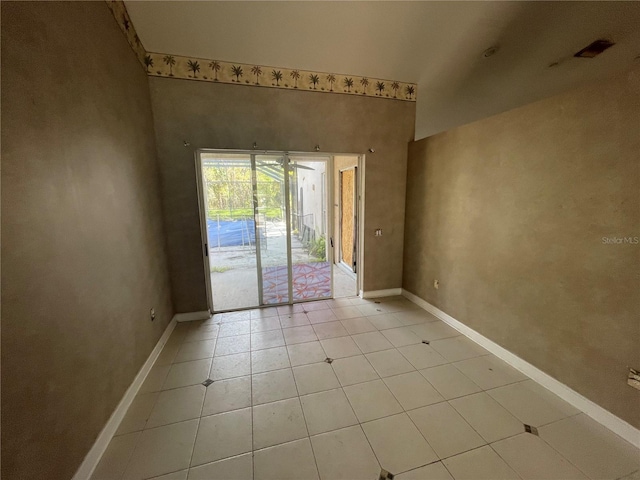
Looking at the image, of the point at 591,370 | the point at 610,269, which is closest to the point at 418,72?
the point at 610,269

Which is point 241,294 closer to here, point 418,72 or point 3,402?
point 3,402

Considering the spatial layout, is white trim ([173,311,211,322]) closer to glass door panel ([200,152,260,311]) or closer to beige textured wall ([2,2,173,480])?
glass door panel ([200,152,260,311])

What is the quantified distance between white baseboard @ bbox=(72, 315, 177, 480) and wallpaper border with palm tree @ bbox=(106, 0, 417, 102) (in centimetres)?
302

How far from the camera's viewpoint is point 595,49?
246cm

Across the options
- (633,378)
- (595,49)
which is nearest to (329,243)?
(633,378)

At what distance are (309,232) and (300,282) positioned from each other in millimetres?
917

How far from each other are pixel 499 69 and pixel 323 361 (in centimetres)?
391

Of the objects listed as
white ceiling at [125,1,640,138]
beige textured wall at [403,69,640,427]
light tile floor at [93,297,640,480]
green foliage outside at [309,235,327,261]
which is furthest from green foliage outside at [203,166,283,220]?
beige textured wall at [403,69,640,427]

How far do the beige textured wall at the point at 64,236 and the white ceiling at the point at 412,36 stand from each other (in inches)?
30.7

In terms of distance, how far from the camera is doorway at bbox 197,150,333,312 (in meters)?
3.36

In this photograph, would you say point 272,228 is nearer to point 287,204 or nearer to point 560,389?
point 287,204

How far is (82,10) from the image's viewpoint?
63.1 inches

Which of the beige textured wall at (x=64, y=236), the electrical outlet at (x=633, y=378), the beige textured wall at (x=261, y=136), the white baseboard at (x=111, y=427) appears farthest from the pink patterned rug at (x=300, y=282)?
the electrical outlet at (x=633, y=378)

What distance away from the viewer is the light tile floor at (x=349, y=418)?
1.48 m
